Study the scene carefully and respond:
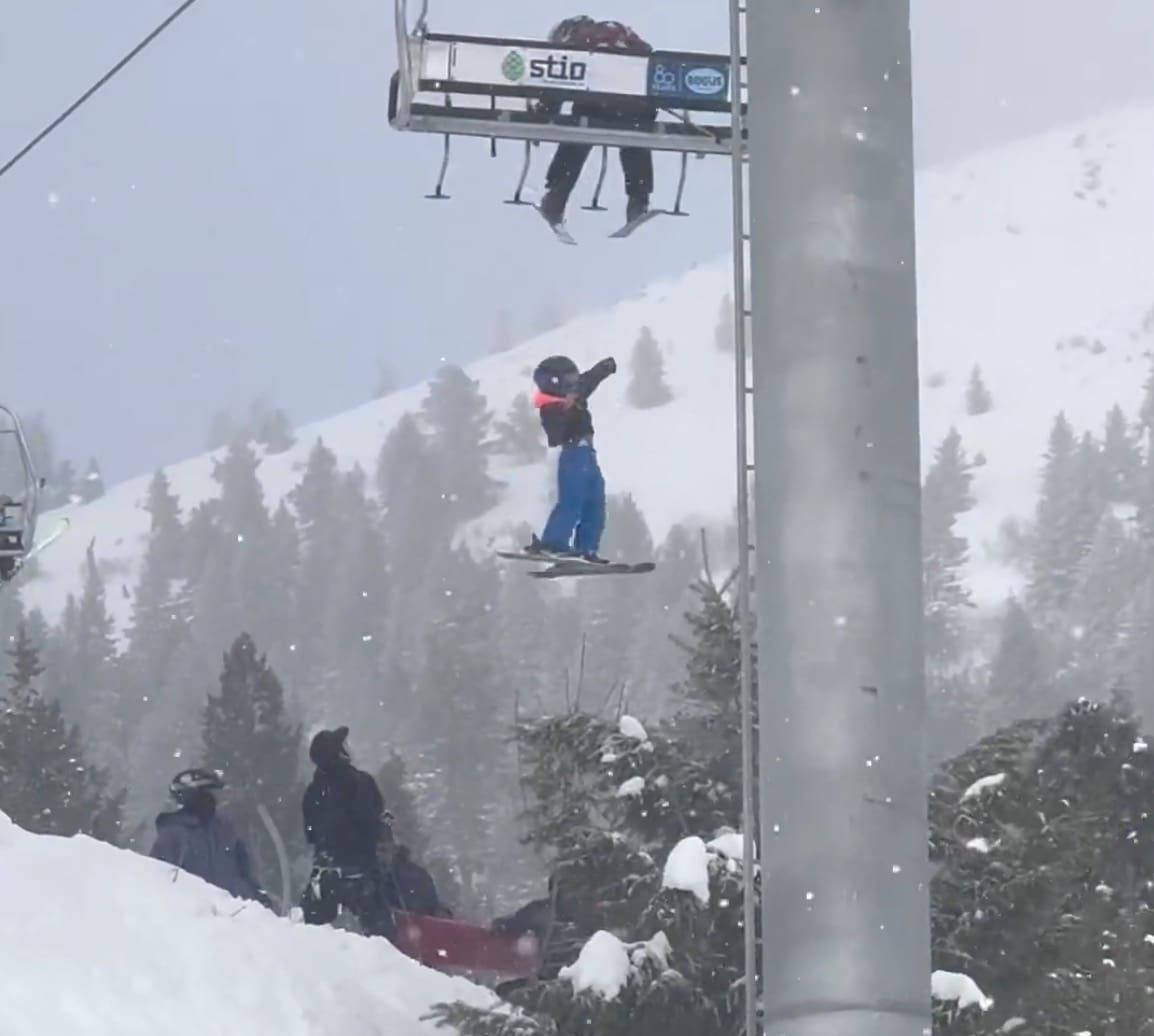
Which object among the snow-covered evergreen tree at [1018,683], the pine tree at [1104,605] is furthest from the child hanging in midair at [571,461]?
the pine tree at [1104,605]

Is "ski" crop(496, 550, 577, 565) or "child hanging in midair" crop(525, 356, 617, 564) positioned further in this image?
"child hanging in midair" crop(525, 356, 617, 564)

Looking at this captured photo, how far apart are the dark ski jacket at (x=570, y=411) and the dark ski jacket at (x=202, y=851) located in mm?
2288

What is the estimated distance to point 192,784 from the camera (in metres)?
Result: 8.65

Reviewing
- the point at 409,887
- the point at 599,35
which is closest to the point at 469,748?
the point at 409,887

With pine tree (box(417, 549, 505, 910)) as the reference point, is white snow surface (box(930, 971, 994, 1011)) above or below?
above

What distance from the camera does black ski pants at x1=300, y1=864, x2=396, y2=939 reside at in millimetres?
9141

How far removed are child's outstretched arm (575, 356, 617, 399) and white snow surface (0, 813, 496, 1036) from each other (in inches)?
88.8

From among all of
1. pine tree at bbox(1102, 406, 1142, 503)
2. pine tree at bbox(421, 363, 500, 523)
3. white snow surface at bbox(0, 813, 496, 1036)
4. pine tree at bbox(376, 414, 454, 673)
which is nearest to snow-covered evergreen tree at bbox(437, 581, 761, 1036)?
white snow surface at bbox(0, 813, 496, 1036)

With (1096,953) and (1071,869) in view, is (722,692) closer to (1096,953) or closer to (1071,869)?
(1071,869)

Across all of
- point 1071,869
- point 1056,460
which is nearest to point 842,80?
point 1071,869

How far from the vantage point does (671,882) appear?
679cm

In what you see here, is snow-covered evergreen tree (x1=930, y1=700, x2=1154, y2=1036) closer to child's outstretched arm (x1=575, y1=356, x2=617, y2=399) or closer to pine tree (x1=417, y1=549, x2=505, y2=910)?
child's outstretched arm (x1=575, y1=356, x2=617, y2=399)

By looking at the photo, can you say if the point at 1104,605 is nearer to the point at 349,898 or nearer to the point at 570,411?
the point at 349,898

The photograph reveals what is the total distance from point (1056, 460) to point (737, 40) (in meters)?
192
